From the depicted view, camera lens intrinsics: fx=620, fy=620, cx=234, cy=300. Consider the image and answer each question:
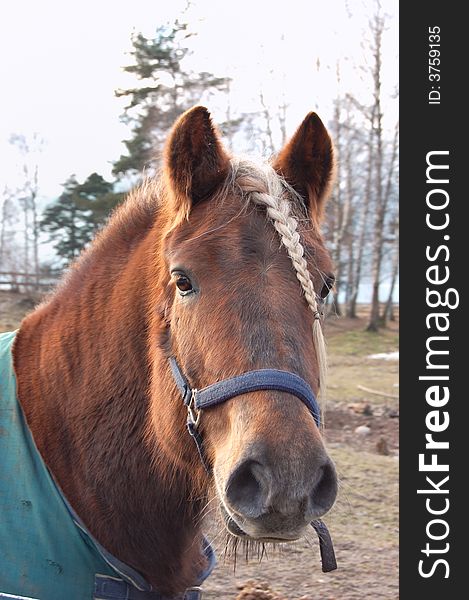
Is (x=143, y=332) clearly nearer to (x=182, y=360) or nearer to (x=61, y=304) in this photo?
(x=182, y=360)

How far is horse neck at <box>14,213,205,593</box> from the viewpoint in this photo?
2.64 metres

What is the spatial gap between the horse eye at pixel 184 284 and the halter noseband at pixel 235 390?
0.31 m

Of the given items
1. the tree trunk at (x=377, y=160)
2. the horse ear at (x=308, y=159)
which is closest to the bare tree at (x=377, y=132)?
the tree trunk at (x=377, y=160)

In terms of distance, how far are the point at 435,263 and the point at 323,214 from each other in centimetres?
162

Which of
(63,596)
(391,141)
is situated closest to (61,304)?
(63,596)

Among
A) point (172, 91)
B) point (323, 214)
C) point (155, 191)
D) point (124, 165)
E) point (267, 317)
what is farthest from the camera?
point (172, 91)

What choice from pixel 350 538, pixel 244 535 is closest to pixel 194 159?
pixel 244 535

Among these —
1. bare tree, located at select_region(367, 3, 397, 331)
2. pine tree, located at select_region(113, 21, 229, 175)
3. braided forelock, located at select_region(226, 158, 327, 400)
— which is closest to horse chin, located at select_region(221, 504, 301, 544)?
braided forelock, located at select_region(226, 158, 327, 400)

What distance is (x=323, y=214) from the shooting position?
2830 mm

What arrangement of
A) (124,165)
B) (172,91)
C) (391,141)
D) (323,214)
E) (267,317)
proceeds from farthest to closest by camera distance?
(391,141) < (172,91) < (124,165) < (323,214) < (267,317)

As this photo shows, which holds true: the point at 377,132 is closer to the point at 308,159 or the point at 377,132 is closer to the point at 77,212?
the point at 77,212

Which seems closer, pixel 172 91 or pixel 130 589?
pixel 130 589

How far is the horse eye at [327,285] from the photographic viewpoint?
2.47 m

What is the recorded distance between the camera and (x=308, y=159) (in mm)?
2727
